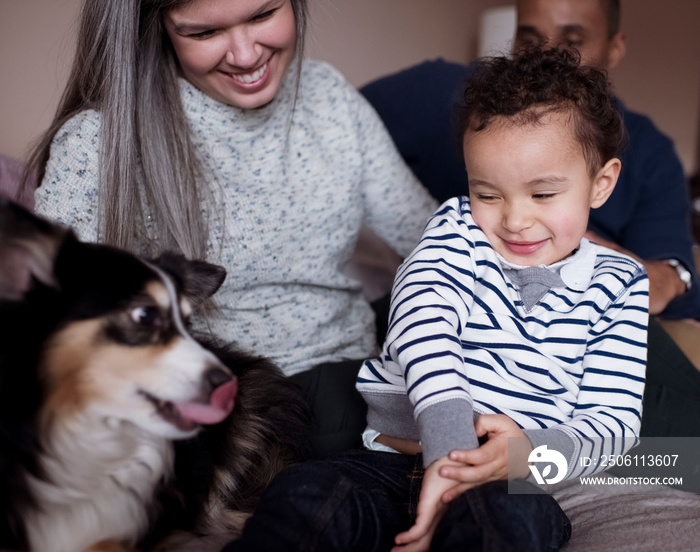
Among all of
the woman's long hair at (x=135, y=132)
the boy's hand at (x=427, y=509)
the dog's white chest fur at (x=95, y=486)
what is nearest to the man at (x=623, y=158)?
the woman's long hair at (x=135, y=132)

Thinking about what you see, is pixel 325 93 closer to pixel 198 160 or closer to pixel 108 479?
pixel 198 160

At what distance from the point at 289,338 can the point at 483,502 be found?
0.69 meters

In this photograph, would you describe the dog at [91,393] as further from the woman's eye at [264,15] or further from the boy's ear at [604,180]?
the boy's ear at [604,180]

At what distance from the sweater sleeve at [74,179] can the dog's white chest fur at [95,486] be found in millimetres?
550

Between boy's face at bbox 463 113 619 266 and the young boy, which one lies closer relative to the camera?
the young boy

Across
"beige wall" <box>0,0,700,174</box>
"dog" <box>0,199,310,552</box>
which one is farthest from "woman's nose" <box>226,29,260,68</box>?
"dog" <box>0,199,310,552</box>

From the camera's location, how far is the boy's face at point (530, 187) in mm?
1123

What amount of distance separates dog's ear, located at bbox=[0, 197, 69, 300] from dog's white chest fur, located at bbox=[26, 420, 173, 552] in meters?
0.18

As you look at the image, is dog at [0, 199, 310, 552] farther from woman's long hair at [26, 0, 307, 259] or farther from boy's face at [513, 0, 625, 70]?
boy's face at [513, 0, 625, 70]

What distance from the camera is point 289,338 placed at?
1.48 meters

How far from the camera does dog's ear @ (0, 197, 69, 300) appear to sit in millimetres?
748

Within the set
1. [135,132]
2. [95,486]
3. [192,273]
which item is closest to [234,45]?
[135,132]

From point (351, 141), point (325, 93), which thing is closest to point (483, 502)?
point (351, 141)

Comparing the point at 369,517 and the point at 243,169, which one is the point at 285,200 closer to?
the point at 243,169
